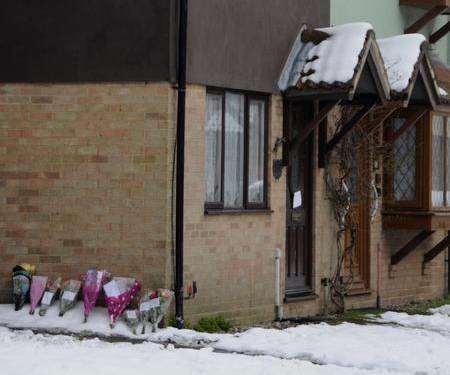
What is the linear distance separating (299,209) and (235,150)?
188 cm

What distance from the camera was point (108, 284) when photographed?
12.9 meters

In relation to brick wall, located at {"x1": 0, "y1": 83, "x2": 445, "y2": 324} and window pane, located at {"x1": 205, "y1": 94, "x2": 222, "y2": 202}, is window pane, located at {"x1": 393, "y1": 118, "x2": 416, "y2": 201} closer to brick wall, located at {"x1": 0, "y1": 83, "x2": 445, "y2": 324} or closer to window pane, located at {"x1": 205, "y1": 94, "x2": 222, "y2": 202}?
brick wall, located at {"x1": 0, "y1": 83, "x2": 445, "y2": 324}

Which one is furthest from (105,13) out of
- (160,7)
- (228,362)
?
(228,362)

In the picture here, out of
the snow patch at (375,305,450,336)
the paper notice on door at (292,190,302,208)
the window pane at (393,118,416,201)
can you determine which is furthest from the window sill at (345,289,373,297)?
the paper notice on door at (292,190,302,208)

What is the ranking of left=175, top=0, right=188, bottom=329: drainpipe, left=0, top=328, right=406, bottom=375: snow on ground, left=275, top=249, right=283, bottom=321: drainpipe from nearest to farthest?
1. left=0, top=328, right=406, bottom=375: snow on ground
2. left=175, top=0, right=188, bottom=329: drainpipe
3. left=275, top=249, right=283, bottom=321: drainpipe

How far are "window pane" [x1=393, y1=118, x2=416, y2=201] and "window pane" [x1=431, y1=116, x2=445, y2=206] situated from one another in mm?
339

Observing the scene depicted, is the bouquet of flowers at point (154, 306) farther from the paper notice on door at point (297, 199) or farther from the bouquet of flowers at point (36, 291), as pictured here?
the paper notice on door at point (297, 199)

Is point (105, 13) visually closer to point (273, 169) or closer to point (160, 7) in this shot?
point (160, 7)

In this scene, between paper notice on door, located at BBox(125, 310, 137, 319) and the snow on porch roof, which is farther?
the snow on porch roof

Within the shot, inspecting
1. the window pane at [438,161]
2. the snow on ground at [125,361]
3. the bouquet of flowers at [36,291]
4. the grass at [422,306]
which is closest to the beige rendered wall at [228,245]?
the bouquet of flowers at [36,291]

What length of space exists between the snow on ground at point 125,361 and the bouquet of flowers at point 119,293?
961mm

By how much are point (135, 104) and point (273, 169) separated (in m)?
2.38

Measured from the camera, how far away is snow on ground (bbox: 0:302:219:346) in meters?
12.3

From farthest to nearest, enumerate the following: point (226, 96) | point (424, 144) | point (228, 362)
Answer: point (424, 144), point (226, 96), point (228, 362)
